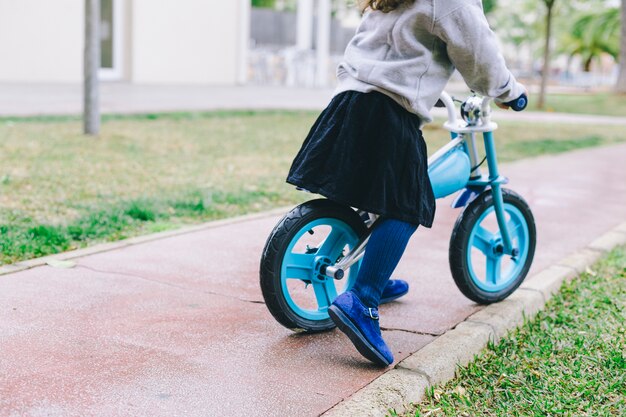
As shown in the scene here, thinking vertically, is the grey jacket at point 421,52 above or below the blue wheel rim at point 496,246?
above

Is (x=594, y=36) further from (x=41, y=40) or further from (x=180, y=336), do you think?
(x=180, y=336)

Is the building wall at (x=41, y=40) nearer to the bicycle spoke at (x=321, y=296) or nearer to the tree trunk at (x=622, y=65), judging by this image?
the bicycle spoke at (x=321, y=296)

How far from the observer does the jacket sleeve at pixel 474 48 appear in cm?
304

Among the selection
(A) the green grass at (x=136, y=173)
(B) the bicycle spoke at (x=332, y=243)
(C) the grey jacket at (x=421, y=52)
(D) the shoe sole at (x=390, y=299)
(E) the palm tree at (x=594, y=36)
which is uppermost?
(E) the palm tree at (x=594, y=36)

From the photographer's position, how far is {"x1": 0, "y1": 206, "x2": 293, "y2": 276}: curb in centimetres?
430

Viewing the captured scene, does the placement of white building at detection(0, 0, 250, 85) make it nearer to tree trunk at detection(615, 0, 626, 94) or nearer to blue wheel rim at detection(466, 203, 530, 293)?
→ tree trunk at detection(615, 0, 626, 94)

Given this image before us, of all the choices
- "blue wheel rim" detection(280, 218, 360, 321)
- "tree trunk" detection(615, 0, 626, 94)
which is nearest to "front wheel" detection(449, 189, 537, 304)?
"blue wheel rim" detection(280, 218, 360, 321)

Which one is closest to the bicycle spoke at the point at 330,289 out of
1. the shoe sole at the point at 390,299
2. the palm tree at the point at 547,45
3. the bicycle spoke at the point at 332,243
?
the bicycle spoke at the point at 332,243

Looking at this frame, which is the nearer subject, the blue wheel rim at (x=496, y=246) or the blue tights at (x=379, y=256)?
the blue tights at (x=379, y=256)

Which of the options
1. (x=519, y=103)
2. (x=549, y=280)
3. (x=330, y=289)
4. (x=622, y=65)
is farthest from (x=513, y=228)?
(x=622, y=65)

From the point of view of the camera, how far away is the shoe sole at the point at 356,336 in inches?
124

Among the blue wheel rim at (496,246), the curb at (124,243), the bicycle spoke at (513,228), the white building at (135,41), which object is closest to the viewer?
the blue wheel rim at (496,246)

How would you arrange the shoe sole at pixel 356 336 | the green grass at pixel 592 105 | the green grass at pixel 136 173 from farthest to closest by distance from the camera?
the green grass at pixel 592 105
the green grass at pixel 136 173
the shoe sole at pixel 356 336

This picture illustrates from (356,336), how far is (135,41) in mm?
15678
